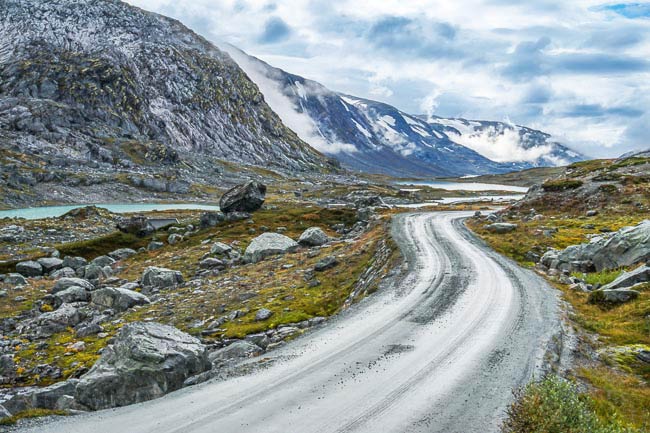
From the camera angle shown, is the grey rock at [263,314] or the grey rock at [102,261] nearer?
the grey rock at [263,314]

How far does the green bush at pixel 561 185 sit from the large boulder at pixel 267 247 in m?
39.4

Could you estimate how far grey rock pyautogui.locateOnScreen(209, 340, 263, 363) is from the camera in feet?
59.6

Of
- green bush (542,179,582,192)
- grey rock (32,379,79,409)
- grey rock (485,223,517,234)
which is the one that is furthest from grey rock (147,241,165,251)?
green bush (542,179,582,192)

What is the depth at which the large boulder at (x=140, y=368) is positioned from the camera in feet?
46.2

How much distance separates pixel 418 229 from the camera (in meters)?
49.0

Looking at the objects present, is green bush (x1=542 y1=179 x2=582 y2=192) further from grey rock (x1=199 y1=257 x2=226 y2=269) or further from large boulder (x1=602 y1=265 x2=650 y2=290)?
grey rock (x1=199 y1=257 x2=226 y2=269)

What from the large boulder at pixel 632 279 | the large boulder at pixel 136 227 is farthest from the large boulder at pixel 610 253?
the large boulder at pixel 136 227

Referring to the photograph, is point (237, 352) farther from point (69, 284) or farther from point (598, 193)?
point (598, 193)

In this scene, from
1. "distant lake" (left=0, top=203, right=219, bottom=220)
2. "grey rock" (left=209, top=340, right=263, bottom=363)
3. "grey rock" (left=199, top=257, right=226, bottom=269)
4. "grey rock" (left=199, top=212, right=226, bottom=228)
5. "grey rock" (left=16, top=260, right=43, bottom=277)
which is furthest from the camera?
"distant lake" (left=0, top=203, right=219, bottom=220)

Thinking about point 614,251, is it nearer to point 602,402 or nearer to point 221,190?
point 602,402

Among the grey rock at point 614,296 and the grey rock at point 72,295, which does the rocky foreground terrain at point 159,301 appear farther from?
the grey rock at point 614,296

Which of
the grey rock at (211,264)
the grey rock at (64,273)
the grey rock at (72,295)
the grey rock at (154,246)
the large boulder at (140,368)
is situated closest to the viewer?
the large boulder at (140,368)

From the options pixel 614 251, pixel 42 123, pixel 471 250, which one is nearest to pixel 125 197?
pixel 42 123

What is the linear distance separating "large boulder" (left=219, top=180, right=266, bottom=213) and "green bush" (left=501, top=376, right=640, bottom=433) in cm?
5943
